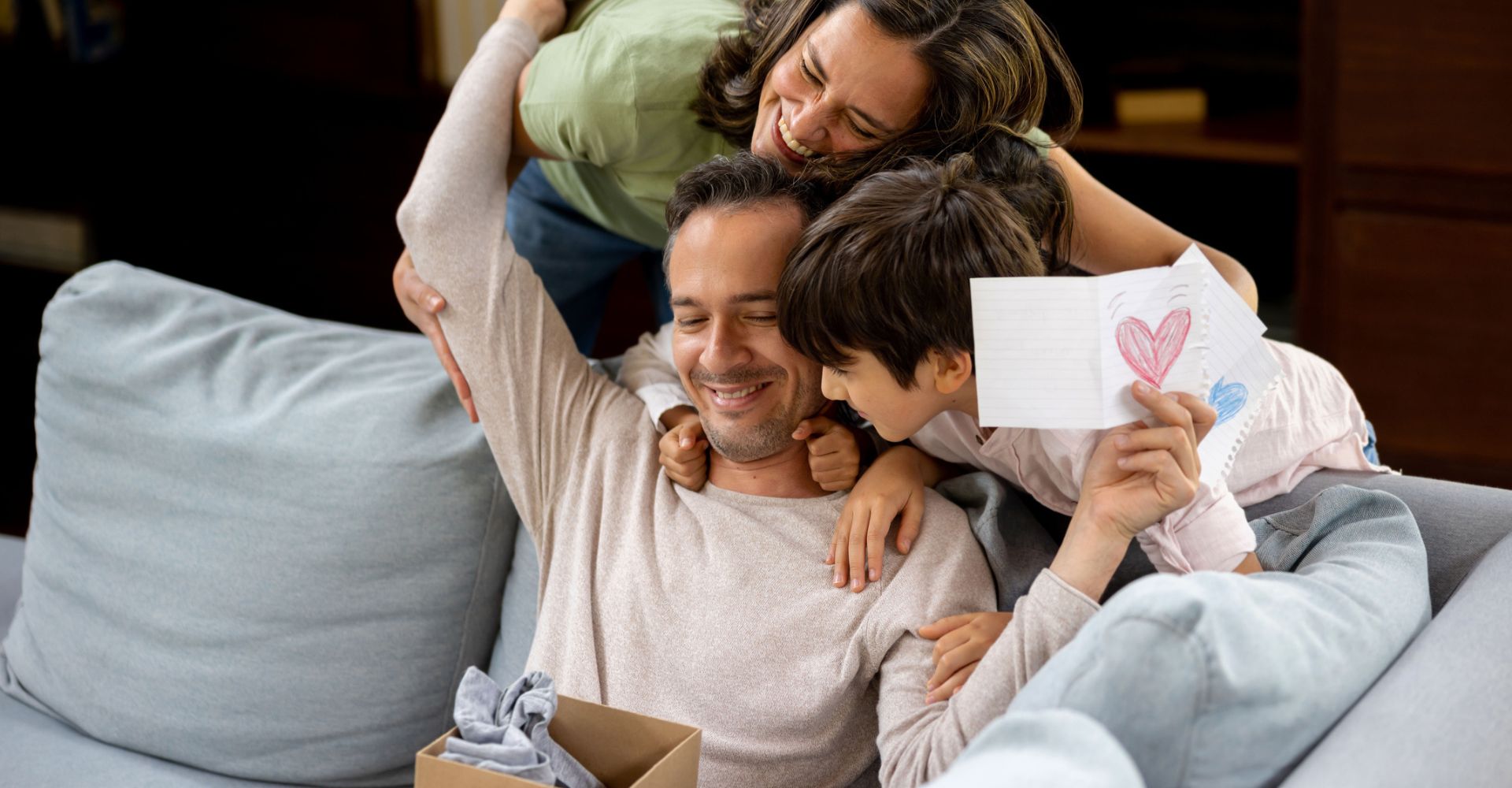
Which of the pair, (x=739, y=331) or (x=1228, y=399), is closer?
(x=1228, y=399)

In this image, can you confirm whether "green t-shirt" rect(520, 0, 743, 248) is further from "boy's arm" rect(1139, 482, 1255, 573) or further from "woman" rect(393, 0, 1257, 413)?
"boy's arm" rect(1139, 482, 1255, 573)

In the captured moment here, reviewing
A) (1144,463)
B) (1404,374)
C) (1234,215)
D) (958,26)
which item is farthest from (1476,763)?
(1234,215)

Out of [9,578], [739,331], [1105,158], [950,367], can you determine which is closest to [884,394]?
[950,367]

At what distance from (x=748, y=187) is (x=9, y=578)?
1.25 metres

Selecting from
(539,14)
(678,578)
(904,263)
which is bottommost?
(678,578)

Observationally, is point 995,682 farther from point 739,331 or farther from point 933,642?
point 739,331

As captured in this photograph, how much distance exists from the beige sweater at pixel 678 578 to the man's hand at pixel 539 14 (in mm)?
72

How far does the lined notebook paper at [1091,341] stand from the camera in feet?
3.75

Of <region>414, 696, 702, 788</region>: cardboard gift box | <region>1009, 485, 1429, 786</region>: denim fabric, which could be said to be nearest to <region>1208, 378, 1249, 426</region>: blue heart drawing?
<region>1009, 485, 1429, 786</region>: denim fabric

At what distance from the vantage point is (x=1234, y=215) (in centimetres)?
315

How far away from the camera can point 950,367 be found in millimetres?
1269

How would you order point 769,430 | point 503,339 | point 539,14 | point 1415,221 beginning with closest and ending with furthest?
point 769,430, point 503,339, point 539,14, point 1415,221

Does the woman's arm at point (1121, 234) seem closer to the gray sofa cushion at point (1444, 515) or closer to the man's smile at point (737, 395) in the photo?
the gray sofa cushion at point (1444, 515)

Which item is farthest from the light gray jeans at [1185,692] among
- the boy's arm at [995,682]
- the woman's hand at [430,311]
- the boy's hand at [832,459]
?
the woman's hand at [430,311]
